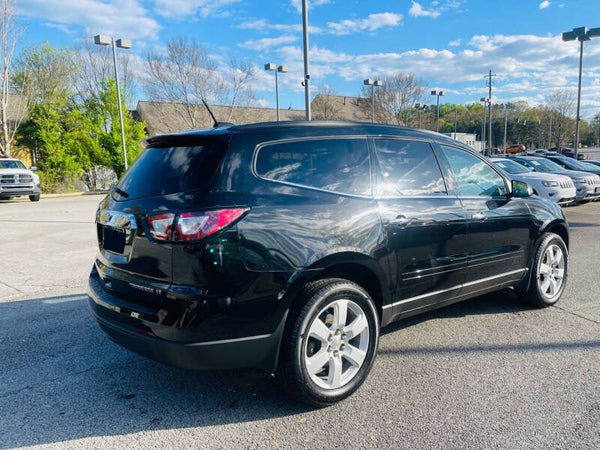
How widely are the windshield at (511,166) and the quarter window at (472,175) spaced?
1106cm

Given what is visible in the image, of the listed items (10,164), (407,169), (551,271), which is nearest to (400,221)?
(407,169)

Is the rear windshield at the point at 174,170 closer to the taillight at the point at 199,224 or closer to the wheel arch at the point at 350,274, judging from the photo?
the taillight at the point at 199,224

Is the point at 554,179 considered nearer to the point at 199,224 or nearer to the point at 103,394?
the point at 199,224

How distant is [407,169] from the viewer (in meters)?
3.59

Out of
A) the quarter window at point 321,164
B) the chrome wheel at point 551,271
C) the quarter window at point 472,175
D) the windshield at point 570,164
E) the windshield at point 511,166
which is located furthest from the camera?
the windshield at point 570,164

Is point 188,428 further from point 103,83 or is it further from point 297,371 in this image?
point 103,83

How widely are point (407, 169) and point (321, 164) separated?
857mm

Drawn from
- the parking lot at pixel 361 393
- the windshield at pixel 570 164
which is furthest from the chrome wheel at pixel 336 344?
the windshield at pixel 570 164

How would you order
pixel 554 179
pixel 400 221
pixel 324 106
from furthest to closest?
pixel 324 106
pixel 554 179
pixel 400 221

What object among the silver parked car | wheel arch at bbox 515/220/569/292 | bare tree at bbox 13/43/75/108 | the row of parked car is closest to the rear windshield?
wheel arch at bbox 515/220/569/292

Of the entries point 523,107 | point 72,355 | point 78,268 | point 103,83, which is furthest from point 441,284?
point 523,107

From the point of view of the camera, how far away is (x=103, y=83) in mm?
27672

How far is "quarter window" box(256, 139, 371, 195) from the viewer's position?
2.88 meters

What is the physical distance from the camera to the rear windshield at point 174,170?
2707mm
